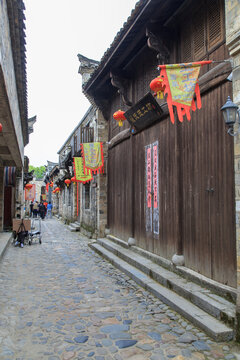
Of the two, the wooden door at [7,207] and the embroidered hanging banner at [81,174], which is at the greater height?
the embroidered hanging banner at [81,174]

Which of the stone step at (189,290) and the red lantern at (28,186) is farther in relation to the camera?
the red lantern at (28,186)

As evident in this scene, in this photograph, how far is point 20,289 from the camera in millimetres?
5621

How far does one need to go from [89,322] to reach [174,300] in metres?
1.37

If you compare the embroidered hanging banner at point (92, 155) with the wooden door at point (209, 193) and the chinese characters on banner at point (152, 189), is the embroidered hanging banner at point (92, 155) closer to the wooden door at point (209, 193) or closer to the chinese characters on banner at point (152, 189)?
the chinese characters on banner at point (152, 189)

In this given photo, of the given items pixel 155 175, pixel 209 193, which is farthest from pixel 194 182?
pixel 155 175

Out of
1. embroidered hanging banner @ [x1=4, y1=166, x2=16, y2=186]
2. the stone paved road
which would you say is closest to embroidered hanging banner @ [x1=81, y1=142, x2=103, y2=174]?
the stone paved road

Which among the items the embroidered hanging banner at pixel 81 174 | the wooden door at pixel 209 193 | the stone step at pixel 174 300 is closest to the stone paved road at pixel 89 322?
the stone step at pixel 174 300

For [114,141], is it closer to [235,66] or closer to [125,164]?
[125,164]

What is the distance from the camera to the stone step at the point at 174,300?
3.50 m

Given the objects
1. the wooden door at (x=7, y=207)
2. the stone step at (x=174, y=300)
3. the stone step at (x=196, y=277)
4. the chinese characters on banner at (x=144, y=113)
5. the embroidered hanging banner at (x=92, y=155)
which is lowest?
the stone step at (x=174, y=300)

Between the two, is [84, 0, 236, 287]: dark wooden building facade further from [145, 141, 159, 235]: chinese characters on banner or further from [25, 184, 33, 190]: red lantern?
[25, 184, 33, 190]: red lantern

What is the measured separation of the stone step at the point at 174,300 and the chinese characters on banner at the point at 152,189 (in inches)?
35.2

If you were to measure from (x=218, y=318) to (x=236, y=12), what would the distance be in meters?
3.86

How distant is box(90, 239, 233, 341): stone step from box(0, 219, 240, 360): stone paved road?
0.36ft
